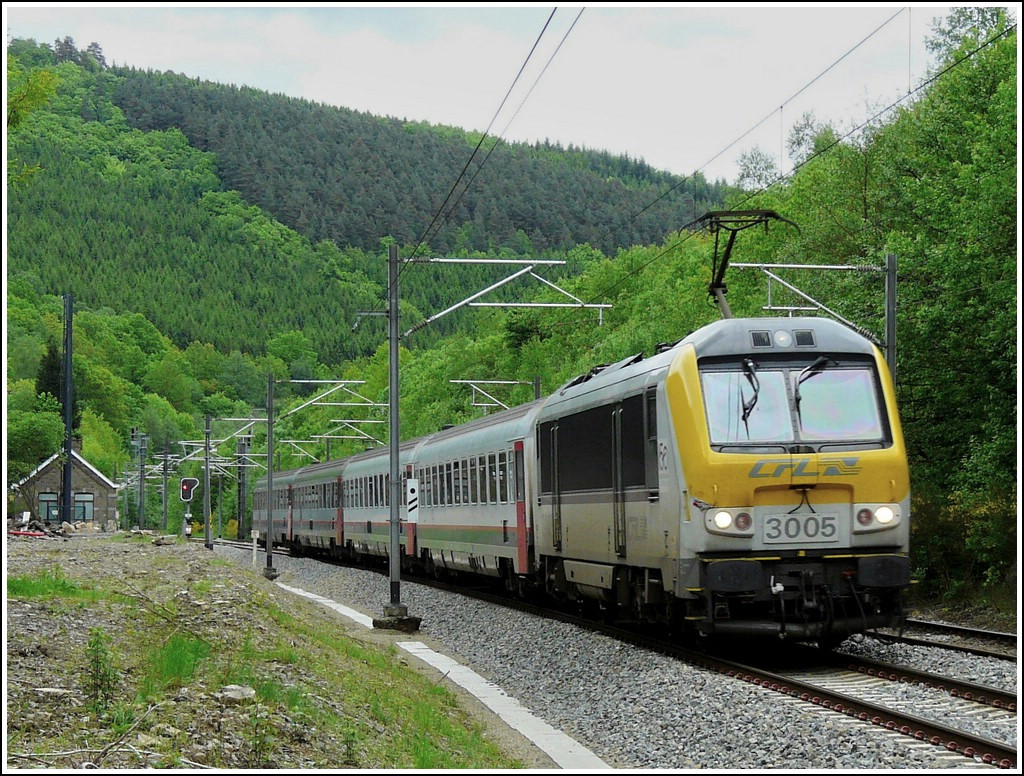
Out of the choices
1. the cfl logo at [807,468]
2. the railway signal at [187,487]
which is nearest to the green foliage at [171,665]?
the cfl logo at [807,468]

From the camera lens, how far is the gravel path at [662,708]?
10430 millimetres

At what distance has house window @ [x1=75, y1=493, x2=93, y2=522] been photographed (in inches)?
4080

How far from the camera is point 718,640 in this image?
1673 cm

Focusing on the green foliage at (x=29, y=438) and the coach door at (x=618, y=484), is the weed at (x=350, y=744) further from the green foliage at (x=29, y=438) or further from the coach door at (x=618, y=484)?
the green foliage at (x=29, y=438)

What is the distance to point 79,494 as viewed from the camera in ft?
340

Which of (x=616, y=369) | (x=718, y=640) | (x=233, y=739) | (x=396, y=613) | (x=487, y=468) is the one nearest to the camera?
(x=233, y=739)

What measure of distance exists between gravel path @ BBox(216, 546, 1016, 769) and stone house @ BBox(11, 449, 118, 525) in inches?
2660

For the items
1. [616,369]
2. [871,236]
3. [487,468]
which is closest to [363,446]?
[871,236]

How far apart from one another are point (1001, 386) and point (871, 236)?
14441 mm

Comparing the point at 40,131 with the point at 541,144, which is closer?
the point at 541,144

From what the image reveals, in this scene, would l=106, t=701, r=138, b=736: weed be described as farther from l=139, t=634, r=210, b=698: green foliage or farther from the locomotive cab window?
the locomotive cab window

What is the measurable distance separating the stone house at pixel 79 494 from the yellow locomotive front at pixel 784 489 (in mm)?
72623

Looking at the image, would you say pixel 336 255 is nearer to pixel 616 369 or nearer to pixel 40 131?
pixel 40 131

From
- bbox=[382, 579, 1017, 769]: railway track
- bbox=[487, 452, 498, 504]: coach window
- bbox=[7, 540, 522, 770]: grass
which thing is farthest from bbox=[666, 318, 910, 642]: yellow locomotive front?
bbox=[487, 452, 498, 504]: coach window
